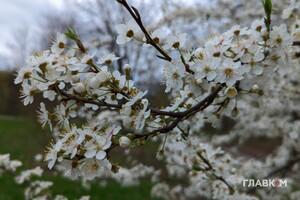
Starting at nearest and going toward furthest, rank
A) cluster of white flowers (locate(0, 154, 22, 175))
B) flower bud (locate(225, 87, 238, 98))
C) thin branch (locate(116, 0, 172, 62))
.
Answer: thin branch (locate(116, 0, 172, 62)) < flower bud (locate(225, 87, 238, 98)) < cluster of white flowers (locate(0, 154, 22, 175))

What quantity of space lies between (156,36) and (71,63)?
0.28 m

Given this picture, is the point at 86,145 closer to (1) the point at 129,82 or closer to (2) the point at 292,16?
(1) the point at 129,82

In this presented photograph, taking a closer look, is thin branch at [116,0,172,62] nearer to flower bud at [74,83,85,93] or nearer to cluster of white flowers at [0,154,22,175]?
flower bud at [74,83,85,93]

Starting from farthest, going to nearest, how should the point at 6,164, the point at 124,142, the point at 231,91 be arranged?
1. the point at 6,164
2. the point at 231,91
3. the point at 124,142

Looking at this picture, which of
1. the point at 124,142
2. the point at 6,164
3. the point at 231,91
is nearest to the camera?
the point at 124,142

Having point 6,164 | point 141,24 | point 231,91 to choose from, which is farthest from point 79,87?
point 6,164

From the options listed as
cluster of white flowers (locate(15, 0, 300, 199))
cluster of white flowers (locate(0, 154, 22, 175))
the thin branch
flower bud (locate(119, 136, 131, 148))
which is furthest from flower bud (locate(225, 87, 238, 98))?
cluster of white flowers (locate(0, 154, 22, 175))

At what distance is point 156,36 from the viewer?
1.48 meters

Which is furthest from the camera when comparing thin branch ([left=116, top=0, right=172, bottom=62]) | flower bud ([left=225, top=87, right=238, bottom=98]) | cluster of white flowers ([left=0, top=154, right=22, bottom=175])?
cluster of white flowers ([left=0, top=154, right=22, bottom=175])

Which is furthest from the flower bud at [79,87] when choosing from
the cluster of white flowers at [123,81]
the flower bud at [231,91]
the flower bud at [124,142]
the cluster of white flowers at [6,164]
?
the cluster of white flowers at [6,164]

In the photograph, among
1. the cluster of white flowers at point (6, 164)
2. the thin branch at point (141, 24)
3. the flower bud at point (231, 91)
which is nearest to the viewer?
the thin branch at point (141, 24)

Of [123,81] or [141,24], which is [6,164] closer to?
[123,81]

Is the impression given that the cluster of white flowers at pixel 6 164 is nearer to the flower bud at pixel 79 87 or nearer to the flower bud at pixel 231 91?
the flower bud at pixel 79 87

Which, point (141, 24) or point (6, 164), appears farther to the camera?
point (6, 164)
